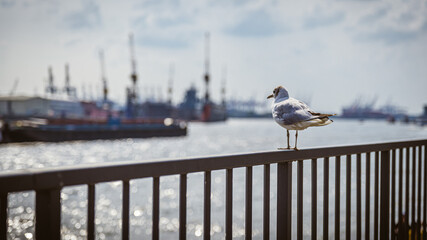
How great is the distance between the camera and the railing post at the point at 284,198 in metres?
1.81

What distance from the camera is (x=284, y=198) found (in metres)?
1.83

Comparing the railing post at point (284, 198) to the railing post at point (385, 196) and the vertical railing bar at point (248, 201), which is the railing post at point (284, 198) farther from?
the railing post at point (385, 196)

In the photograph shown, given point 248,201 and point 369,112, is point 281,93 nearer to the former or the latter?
point 248,201

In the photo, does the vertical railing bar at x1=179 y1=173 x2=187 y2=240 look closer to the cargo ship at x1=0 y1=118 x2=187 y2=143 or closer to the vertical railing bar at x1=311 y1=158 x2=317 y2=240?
the vertical railing bar at x1=311 y1=158 x2=317 y2=240

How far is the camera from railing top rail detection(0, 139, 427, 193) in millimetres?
1055

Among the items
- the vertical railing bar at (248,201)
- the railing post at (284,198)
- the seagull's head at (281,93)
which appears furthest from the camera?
the seagull's head at (281,93)

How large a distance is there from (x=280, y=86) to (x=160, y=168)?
114 centimetres

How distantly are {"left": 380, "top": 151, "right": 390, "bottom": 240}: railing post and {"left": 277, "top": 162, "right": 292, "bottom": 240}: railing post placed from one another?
927 mm

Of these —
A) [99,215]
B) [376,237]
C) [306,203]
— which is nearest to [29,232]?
[99,215]

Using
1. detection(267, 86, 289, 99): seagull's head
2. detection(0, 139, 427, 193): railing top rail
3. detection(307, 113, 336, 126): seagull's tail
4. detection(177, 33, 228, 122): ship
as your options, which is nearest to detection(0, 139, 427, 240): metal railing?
detection(0, 139, 427, 193): railing top rail

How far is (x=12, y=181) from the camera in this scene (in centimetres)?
103

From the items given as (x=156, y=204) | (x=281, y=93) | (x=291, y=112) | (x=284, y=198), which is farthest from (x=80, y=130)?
(x=156, y=204)

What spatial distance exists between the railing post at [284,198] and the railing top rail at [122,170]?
0.06m

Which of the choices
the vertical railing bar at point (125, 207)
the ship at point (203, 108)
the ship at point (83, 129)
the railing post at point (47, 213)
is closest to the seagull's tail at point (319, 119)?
the vertical railing bar at point (125, 207)
